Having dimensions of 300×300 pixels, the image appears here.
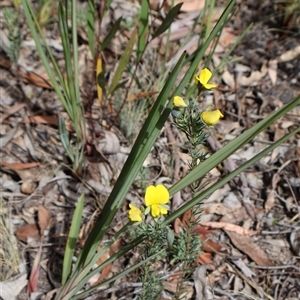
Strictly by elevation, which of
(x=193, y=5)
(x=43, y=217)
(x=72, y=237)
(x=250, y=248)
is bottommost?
(x=250, y=248)

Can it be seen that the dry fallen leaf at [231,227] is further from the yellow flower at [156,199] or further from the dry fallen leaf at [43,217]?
the yellow flower at [156,199]

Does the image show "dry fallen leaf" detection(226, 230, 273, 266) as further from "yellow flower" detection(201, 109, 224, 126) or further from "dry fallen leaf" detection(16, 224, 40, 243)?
"yellow flower" detection(201, 109, 224, 126)

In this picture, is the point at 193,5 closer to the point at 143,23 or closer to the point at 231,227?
the point at 143,23

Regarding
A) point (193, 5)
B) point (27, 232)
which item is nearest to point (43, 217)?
point (27, 232)

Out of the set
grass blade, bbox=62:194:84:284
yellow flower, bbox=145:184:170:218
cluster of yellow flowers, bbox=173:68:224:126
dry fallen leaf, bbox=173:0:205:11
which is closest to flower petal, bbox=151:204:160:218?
yellow flower, bbox=145:184:170:218

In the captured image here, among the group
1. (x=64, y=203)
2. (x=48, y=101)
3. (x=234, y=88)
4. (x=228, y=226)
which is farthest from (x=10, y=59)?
(x=228, y=226)

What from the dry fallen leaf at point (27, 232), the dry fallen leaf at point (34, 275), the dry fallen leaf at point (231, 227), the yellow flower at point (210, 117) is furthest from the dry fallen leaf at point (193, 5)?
the yellow flower at point (210, 117)

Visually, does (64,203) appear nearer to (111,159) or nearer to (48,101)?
(111,159)

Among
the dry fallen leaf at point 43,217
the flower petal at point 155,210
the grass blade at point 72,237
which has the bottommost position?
the dry fallen leaf at point 43,217
